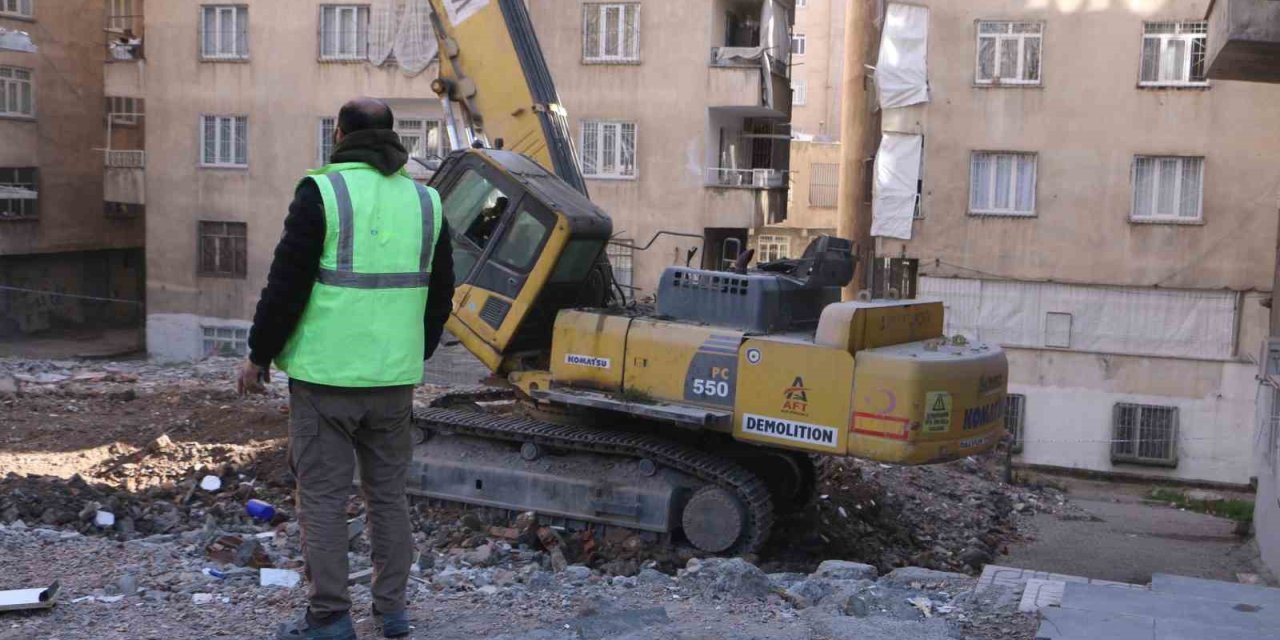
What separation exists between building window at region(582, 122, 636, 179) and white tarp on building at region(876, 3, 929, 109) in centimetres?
527

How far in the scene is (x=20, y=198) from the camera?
29844 millimetres

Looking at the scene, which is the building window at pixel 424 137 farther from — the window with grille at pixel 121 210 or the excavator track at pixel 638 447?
the excavator track at pixel 638 447

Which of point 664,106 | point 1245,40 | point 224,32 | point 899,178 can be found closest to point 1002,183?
point 899,178

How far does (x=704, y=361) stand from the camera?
31.8 feet

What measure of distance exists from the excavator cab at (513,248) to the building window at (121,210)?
24.3m

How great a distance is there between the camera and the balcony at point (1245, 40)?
10492 millimetres

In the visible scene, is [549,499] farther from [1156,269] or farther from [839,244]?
[1156,269]

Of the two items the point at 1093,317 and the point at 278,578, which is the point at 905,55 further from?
the point at 278,578

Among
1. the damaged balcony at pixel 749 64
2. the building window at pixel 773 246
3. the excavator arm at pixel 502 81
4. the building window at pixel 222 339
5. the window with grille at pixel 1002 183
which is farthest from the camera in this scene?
the building window at pixel 773 246

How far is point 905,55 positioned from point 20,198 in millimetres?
19638

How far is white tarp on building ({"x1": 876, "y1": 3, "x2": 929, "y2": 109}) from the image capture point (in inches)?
896

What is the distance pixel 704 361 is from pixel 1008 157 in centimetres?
1459

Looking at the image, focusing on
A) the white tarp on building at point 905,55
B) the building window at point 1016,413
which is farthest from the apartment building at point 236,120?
the building window at point 1016,413

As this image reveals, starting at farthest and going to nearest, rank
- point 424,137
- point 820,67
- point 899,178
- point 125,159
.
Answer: point 820,67, point 125,159, point 424,137, point 899,178
